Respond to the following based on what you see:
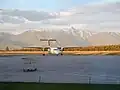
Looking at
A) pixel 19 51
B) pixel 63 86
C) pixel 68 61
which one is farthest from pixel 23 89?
pixel 68 61

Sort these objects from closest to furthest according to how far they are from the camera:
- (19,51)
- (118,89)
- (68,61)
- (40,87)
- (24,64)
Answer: (118,89), (40,87), (19,51), (24,64), (68,61)

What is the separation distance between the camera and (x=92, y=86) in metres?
4.30

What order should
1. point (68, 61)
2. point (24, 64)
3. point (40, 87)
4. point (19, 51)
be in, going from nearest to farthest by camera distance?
point (40, 87) < point (19, 51) < point (24, 64) < point (68, 61)

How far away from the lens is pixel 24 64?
2016cm

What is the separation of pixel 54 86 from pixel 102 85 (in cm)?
70

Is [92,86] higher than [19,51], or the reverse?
[19,51]

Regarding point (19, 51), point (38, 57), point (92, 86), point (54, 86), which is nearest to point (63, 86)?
point (54, 86)

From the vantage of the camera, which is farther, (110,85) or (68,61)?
(68,61)

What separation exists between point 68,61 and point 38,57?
14009 millimetres

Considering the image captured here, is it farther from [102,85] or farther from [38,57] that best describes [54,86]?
[38,57]

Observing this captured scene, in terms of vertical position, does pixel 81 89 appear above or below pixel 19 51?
below

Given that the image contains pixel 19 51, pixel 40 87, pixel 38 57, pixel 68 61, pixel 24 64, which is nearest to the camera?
pixel 40 87

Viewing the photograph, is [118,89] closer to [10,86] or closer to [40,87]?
[40,87]

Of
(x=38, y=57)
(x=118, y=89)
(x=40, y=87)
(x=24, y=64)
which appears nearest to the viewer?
(x=118, y=89)
